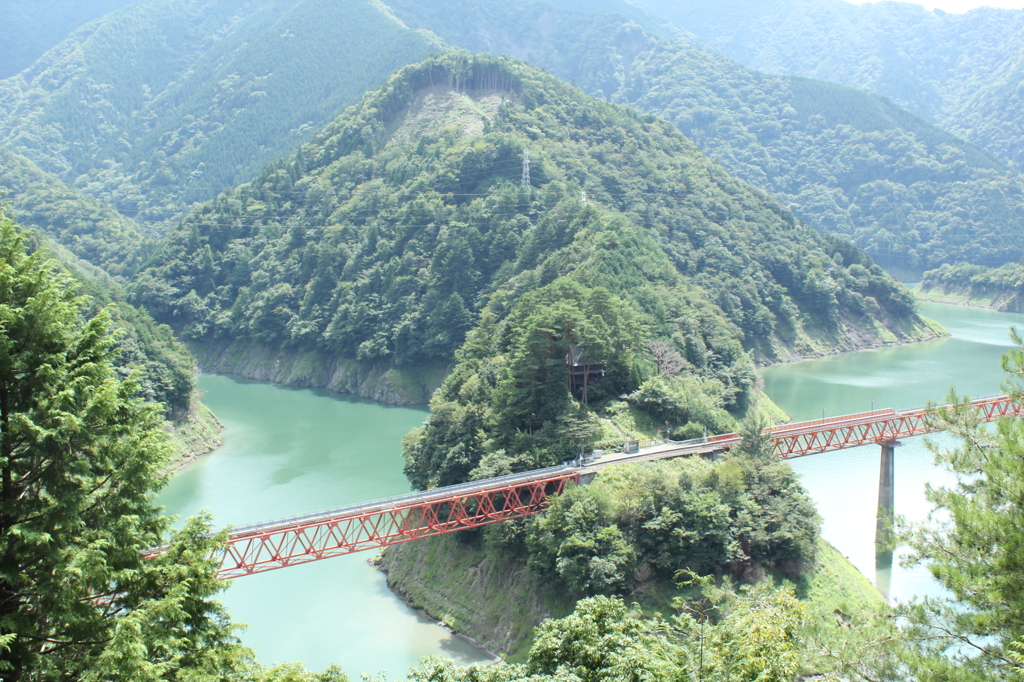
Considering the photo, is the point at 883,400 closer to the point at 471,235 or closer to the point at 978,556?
the point at 471,235

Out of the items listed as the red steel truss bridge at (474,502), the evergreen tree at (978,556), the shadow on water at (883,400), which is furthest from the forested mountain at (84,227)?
the evergreen tree at (978,556)

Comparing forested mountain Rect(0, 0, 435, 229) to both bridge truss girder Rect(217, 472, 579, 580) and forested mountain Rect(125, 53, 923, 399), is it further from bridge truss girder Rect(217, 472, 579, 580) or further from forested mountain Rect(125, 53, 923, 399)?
bridge truss girder Rect(217, 472, 579, 580)

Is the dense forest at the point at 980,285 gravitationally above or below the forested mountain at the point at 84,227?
below

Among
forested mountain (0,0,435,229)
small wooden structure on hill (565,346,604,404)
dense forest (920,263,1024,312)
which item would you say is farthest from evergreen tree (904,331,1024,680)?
forested mountain (0,0,435,229)

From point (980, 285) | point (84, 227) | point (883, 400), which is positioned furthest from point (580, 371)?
point (980, 285)

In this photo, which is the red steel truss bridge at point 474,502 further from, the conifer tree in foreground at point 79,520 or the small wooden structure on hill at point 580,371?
the conifer tree in foreground at point 79,520

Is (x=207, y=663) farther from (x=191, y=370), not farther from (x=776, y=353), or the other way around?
(x=776, y=353)
